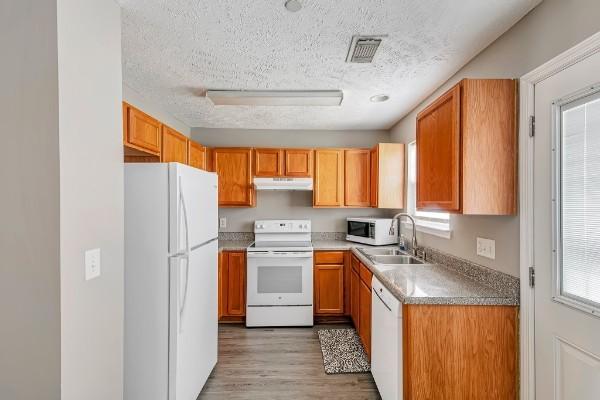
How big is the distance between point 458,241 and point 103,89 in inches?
93.9

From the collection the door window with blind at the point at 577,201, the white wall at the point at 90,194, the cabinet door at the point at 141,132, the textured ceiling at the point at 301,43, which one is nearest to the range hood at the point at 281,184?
the textured ceiling at the point at 301,43

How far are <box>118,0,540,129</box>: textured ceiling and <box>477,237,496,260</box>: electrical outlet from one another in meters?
1.20

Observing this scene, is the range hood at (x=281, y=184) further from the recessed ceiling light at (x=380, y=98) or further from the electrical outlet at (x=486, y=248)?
the electrical outlet at (x=486, y=248)

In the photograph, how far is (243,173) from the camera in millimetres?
3877

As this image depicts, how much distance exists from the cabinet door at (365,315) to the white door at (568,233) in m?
1.26

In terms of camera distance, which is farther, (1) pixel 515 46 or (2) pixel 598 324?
(1) pixel 515 46

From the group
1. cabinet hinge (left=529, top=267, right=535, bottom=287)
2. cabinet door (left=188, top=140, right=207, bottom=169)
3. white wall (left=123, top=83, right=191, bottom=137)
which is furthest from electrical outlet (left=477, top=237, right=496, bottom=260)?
white wall (left=123, top=83, right=191, bottom=137)

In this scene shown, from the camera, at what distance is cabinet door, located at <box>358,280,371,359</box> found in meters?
2.60

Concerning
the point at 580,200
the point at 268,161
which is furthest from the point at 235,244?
the point at 580,200

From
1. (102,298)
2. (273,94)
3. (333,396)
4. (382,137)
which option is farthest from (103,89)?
(382,137)

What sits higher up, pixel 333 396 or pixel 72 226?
pixel 72 226

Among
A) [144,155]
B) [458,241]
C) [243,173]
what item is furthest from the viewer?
[243,173]

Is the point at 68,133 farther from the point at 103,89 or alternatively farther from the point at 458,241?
the point at 458,241

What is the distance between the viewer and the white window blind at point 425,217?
2524 millimetres
